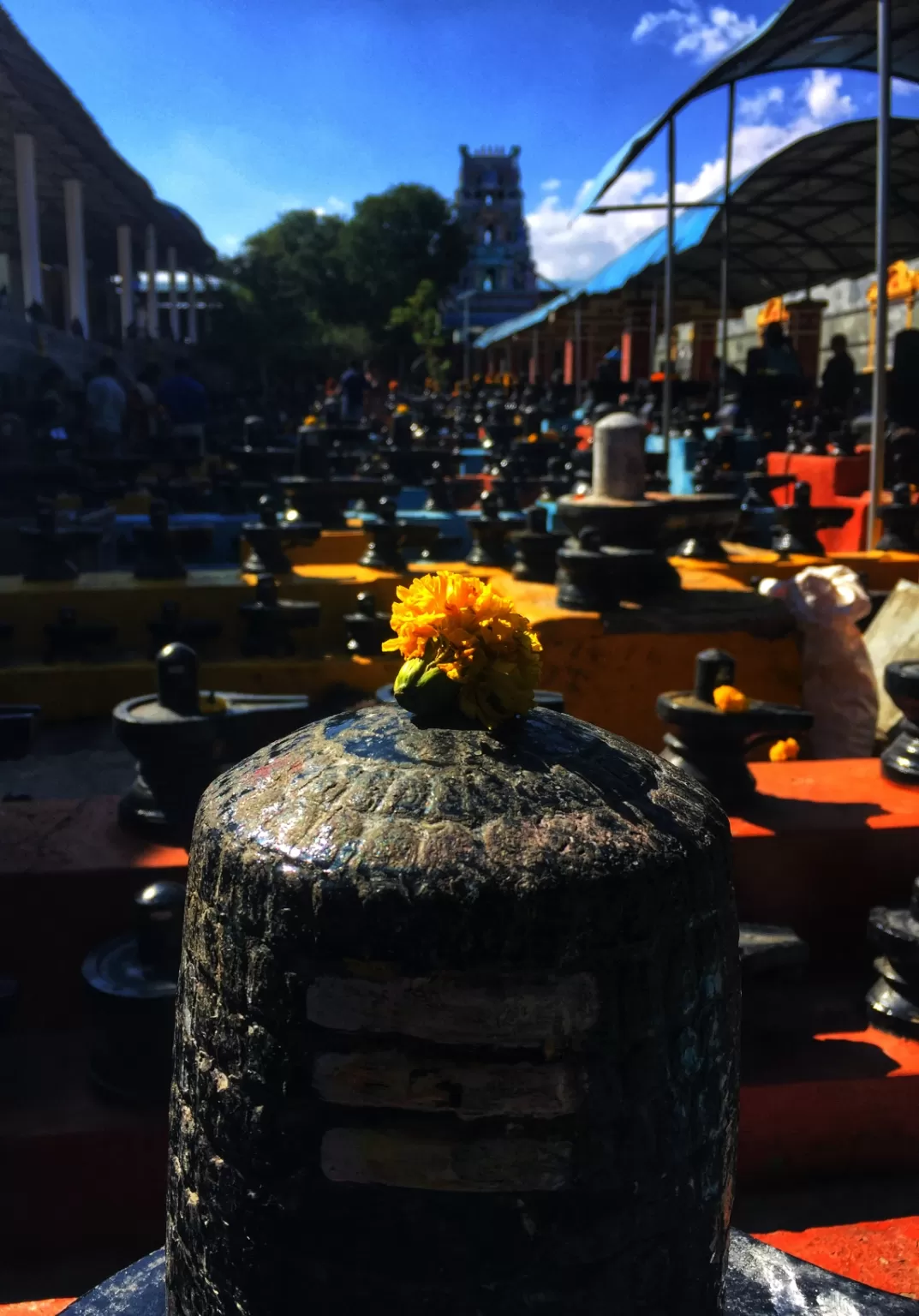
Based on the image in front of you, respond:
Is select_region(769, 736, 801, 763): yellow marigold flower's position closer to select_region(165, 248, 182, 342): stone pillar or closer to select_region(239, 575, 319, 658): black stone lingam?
select_region(239, 575, 319, 658): black stone lingam

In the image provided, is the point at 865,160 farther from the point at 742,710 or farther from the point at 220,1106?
the point at 220,1106

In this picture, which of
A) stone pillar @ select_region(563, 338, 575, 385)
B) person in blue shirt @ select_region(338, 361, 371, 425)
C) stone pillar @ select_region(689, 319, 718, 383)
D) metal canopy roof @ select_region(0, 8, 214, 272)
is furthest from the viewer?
stone pillar @ select_region(563, 338, 575, 385)

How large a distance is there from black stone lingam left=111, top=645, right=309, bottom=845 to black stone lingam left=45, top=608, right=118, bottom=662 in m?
2.67

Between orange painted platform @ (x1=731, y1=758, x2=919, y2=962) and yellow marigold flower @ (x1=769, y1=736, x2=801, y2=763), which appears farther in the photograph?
yellow marigold flower @ (x1=769, y1=736, x2=801, y2=763)

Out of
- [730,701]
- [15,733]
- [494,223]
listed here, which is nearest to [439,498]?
[15,733]

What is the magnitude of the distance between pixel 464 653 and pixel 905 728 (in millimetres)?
2822

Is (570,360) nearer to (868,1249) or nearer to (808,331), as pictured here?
(808,331)

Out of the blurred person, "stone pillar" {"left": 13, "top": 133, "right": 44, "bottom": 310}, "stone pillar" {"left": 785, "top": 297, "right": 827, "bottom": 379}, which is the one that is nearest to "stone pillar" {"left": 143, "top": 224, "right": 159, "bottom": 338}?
"stone pillar" {"left": 13, "top": 133, "right": 44, "bottom": 310}

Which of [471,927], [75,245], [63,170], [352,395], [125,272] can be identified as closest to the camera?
[471,927]

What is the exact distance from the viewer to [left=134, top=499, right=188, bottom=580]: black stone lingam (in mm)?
6934

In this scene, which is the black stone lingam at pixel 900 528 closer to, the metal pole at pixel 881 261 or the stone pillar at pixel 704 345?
the metal pole at pixel 881 261

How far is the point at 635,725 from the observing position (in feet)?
19.5

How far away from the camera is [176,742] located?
3439 millimetres

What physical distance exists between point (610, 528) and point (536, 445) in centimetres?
850
